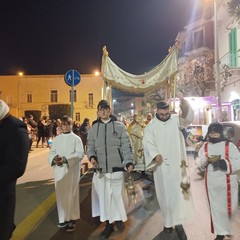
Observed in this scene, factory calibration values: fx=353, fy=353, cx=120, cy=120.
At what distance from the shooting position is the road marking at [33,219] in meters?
5.62

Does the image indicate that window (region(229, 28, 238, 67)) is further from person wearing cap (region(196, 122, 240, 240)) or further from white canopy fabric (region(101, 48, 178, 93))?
person wearing cap (region(196, 122, 240, 240))

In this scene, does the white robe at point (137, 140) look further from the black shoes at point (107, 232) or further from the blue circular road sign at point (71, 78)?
the black shoes at point (107, 232)

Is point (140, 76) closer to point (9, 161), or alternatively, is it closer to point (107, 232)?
point (107, 232)

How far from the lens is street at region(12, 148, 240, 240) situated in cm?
550

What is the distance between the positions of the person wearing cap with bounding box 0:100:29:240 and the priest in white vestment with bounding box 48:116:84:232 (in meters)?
2.35

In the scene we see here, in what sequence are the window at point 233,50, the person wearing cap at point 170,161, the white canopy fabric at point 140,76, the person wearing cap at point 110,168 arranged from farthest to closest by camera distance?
1. the window at point 233,50
2. the white canopy fabric at point 140,76
3. the person wearing cap at point 110,168
4. the person wearing cap at point 170,161

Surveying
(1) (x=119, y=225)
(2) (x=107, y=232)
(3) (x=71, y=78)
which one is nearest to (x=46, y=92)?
(3) (x=71, y=78)

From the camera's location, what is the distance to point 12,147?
10.5 feet

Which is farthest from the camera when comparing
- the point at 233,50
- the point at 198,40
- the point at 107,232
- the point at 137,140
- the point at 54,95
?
the point at 54,95

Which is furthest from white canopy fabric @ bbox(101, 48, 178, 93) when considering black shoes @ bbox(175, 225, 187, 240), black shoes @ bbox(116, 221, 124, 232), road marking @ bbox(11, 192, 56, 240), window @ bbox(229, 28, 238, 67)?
window @ bbox(229, 28, 238, 67)

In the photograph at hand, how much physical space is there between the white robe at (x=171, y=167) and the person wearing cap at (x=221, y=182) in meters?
0.39

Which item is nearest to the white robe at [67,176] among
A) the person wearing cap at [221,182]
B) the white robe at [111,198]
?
the white robe at [111,198]

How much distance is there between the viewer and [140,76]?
12.1 m

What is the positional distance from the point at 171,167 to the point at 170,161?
89 mm
